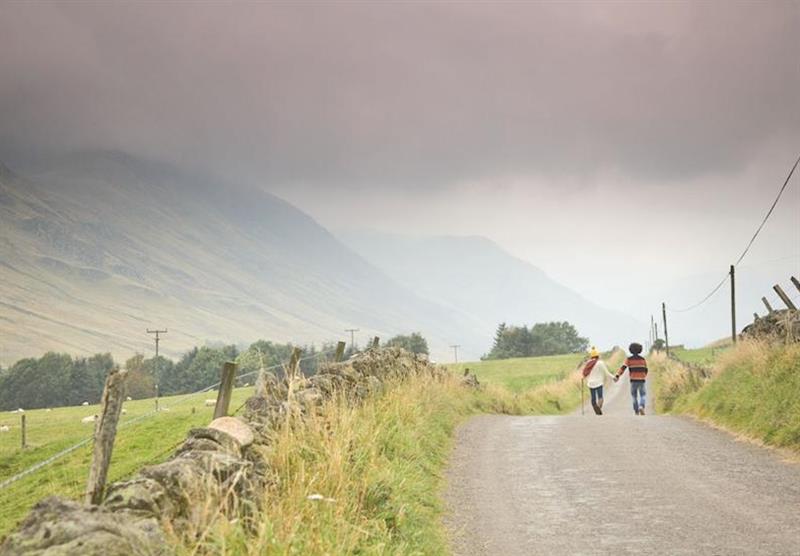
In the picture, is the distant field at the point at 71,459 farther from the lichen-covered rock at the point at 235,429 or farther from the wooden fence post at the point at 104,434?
the wooden fence post at the point at 104,434

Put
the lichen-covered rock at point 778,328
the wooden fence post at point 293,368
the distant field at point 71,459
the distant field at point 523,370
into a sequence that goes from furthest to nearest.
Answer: the distant field at point 523,370
the distant field at point 71,459
the lichen-covered rock at point 778,328
the wooden fence post at point 293,368

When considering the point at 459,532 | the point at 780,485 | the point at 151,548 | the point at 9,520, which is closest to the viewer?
the point at 151,548

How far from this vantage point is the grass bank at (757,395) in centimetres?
1486

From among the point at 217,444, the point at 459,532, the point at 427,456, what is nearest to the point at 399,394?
the point at 427,456

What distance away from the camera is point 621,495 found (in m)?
10.8

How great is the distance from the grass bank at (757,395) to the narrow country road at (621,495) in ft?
2.02

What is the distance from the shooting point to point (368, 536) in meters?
7.96

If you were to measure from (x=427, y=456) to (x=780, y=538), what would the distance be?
6729 mm

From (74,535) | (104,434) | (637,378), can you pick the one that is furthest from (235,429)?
(637,378)

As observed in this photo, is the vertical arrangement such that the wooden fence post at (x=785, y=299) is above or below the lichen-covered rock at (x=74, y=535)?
above

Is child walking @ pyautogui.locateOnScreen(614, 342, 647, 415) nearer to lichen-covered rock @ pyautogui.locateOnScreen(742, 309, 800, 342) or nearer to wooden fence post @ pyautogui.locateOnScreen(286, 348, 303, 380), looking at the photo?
lichen-covered rock @ pyautogui.locateOnScreen(742, 309, 800, 342)

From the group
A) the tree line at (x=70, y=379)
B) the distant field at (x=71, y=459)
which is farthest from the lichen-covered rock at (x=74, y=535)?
the tree line at (x=70, y=379)

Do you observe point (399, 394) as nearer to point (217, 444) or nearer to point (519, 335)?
point (217, 444)

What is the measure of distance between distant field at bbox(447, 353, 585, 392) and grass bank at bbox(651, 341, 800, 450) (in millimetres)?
52462
